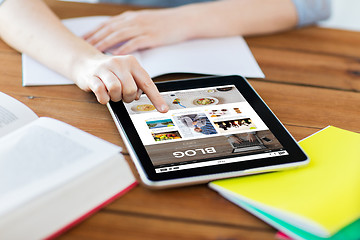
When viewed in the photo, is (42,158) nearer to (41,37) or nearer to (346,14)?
(41,37)

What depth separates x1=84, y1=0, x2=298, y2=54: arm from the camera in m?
0.94

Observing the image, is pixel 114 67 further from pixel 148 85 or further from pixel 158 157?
pixel 158 157

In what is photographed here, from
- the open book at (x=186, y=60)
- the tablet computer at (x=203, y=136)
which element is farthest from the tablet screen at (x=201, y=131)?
the open book at (x=186, y=60)

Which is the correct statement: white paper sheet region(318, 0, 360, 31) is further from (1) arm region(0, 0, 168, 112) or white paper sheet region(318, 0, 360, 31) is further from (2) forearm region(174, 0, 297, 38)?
(1) arm region(0, 0, 168, 112)

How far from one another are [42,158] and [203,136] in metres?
0.23

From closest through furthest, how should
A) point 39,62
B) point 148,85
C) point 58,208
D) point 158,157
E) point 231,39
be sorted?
point 58,208 → point 158,157 → point 148,85 → point 39,62 → point 231,39

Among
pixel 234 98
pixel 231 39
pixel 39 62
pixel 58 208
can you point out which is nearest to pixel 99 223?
pixel 58 208

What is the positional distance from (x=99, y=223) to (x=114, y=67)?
29cm

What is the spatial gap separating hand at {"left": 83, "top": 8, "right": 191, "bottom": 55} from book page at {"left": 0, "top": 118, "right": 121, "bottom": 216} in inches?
15.1

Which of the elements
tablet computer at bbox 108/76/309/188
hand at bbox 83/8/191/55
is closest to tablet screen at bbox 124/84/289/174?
tablet computer at bbox 108/76/309/188

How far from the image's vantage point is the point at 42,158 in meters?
0.52

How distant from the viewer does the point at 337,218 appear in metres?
0.51

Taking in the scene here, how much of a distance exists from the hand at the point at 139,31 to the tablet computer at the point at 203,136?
200 millimetres

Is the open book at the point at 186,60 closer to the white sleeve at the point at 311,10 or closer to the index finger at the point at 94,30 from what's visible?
the index finger at the point at 94,30
